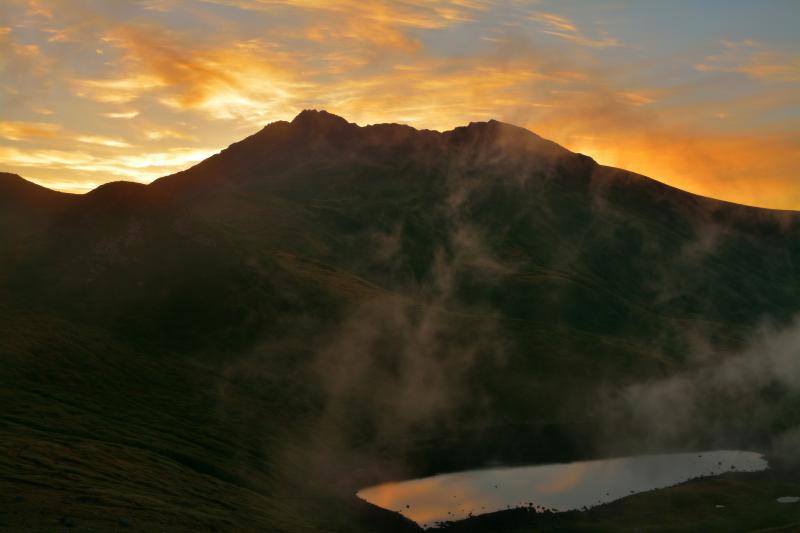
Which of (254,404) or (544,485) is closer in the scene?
(544,485)

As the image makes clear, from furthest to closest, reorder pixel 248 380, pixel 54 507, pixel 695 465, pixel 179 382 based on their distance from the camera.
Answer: pixel 248 380, pixel 179 382, pixel 695 465, pixel 54 507

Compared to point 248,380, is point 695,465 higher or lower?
lower

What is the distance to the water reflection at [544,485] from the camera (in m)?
105

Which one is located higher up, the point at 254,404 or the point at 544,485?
the point at 254,404

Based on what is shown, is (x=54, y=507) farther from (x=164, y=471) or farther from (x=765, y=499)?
(x=765, y=499)

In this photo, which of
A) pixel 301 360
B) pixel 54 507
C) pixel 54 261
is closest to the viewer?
pixel 54 507

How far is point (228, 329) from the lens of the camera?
7146 inches

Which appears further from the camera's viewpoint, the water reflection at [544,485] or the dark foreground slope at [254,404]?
the water reflection at [544,485]

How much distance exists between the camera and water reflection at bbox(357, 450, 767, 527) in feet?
346

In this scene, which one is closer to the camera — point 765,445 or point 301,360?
point 765,445

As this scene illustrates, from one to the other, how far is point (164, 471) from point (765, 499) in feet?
304

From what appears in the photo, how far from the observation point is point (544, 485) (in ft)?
387

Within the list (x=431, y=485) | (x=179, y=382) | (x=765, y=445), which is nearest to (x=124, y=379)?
(x=179, y=382)

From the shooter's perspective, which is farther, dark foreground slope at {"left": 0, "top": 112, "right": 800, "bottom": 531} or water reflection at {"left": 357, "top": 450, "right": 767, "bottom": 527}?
water reflection at {"left": 357, "top": 450, "right": 767, "bottom": 527}
